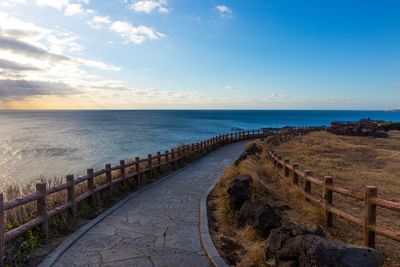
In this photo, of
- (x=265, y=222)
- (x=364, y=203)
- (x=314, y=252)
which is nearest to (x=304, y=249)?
(x=314, y=252)

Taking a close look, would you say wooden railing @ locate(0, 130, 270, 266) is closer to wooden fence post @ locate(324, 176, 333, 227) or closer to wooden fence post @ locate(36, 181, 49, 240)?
wooden fence post @ locate(36, 181, 49, 240)

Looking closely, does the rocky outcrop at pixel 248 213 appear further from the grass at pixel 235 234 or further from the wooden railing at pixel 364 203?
the wooden railing at pixel 364 203

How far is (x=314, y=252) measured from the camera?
4.47 m

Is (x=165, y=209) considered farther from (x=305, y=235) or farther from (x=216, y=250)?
(x=305, y=235)

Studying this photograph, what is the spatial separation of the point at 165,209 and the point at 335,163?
14.2 meters

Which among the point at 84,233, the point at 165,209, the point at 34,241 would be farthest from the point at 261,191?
the point at 34,241

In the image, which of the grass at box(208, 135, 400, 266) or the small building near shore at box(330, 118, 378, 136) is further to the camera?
the small building near shore at box(330, 118, 378, 136)

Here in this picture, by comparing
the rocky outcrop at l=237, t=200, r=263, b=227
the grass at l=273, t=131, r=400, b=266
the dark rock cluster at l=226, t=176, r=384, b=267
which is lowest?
the grass at l=273, t=131, r=400, b=266

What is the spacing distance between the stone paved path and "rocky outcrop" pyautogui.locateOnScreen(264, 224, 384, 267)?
1455 millimetres

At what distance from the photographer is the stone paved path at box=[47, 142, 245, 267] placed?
20.0 feet

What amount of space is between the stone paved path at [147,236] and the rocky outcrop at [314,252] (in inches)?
57.3

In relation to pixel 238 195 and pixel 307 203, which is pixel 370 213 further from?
pixel 307 203

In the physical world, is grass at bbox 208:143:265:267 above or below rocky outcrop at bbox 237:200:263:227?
below

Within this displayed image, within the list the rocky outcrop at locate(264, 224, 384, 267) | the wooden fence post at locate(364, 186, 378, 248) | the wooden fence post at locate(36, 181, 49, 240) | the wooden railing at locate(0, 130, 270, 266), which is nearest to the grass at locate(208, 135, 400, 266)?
the wooden fence post at locate(364, 186, 378, 248)
